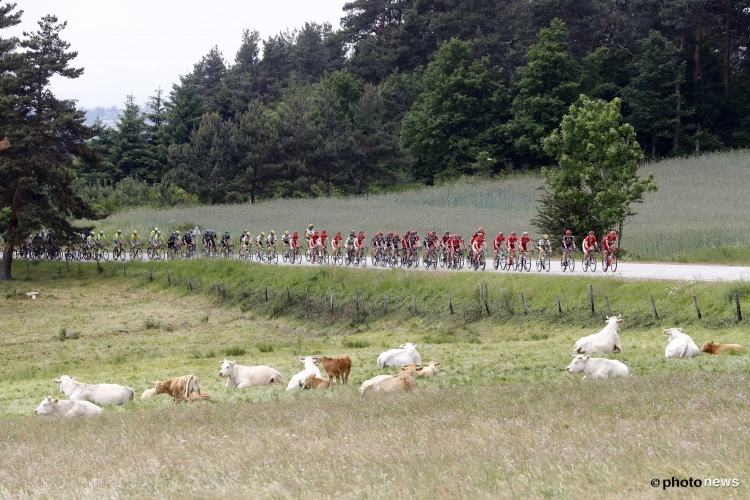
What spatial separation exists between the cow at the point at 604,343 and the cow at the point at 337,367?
6842 millimetres

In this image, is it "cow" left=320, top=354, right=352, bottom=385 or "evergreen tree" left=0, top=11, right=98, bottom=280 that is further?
"evergreen tree" left=0, top=11, right=98, bottom=280

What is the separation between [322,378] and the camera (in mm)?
20625

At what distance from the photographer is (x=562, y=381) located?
18.6 metres

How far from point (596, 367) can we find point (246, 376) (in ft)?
28.1

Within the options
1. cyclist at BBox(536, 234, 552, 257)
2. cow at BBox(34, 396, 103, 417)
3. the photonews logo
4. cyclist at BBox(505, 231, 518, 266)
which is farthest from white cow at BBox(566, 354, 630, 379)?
cyclist at BBox(505, 231, 518, 266)

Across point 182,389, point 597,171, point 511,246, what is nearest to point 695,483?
point 182,389

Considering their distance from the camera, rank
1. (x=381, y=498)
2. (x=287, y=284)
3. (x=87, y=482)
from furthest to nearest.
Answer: (x=287, y=284)
(x=87, y=482)
(x=381, y=498)

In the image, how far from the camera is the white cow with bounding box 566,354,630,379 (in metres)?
19.5

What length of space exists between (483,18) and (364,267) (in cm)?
7376

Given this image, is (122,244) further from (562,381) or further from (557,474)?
(557,474)

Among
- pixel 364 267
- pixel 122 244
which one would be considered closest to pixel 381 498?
pixel 364 267

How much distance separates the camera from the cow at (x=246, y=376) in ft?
72.4

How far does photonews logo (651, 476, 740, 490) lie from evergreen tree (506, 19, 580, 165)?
292 ft

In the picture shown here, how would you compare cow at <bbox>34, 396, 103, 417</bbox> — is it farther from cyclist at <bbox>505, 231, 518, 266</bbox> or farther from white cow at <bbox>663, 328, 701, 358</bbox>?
cyclist at <bbox>505, 231, 518, 266</bbox>
